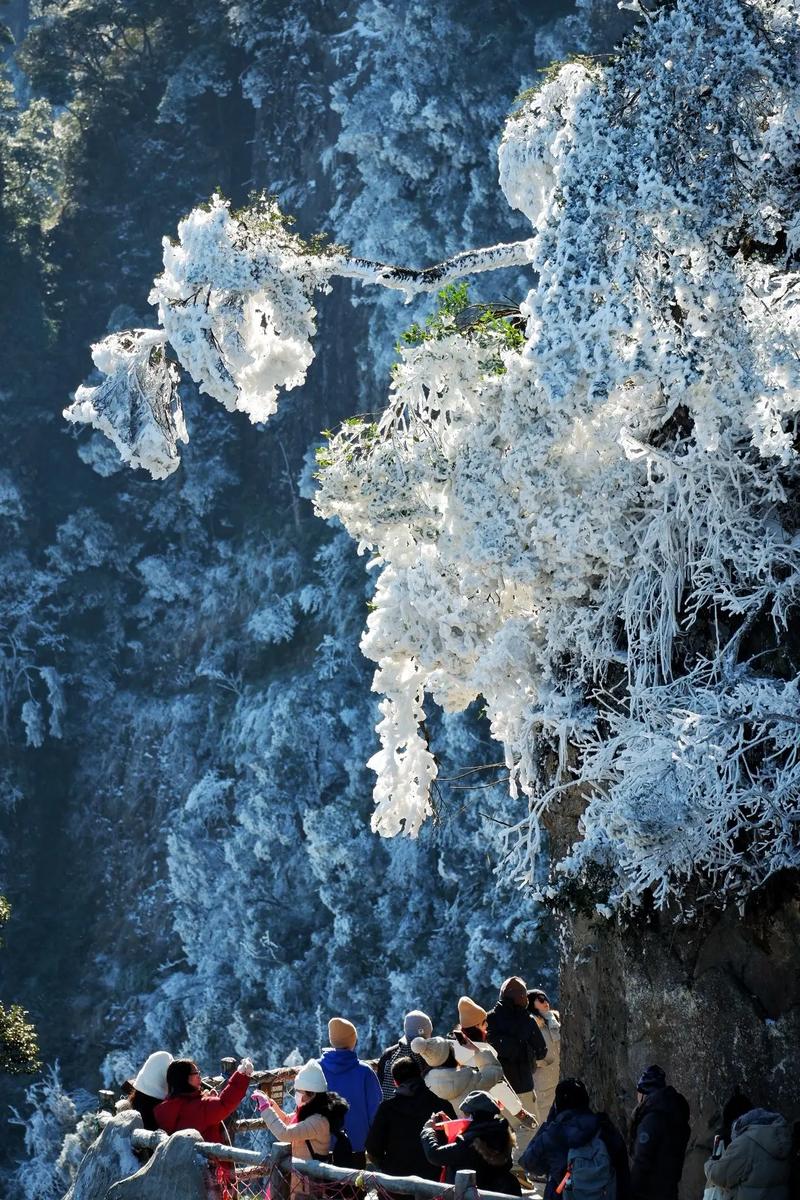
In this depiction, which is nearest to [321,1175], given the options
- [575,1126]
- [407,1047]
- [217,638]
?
[575,1126]

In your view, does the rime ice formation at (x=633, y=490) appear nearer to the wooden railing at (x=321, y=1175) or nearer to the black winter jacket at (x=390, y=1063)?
the black winter jacket at (x=390, y=1063)

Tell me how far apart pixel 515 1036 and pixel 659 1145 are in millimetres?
2171

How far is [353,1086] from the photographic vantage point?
755cm

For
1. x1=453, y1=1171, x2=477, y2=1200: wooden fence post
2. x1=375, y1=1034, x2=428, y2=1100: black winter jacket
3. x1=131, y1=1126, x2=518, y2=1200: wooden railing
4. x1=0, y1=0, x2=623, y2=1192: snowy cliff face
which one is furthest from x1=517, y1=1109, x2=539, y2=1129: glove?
x1=0, y1=0, x2=623, y2=1192: snowy cliff face

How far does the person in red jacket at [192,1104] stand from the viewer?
777 cm

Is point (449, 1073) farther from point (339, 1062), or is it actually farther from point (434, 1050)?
point (339, 1062)

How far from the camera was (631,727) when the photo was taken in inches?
345

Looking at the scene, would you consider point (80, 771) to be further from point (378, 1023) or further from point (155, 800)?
point (378, 1023)

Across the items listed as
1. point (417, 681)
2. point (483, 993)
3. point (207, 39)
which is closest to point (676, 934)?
point (417, 681)

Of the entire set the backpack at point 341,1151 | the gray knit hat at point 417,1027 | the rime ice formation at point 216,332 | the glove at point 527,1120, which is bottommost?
the glove at point 527,1120

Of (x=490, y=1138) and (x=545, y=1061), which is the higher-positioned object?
(x=490, y=1138)

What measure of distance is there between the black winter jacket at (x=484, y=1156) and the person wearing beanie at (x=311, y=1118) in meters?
0.89

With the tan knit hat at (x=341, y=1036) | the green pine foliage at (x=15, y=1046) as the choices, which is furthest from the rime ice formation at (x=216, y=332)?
the green pine foliage at (x=15, y=1046)

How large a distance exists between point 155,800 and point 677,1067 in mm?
23305
